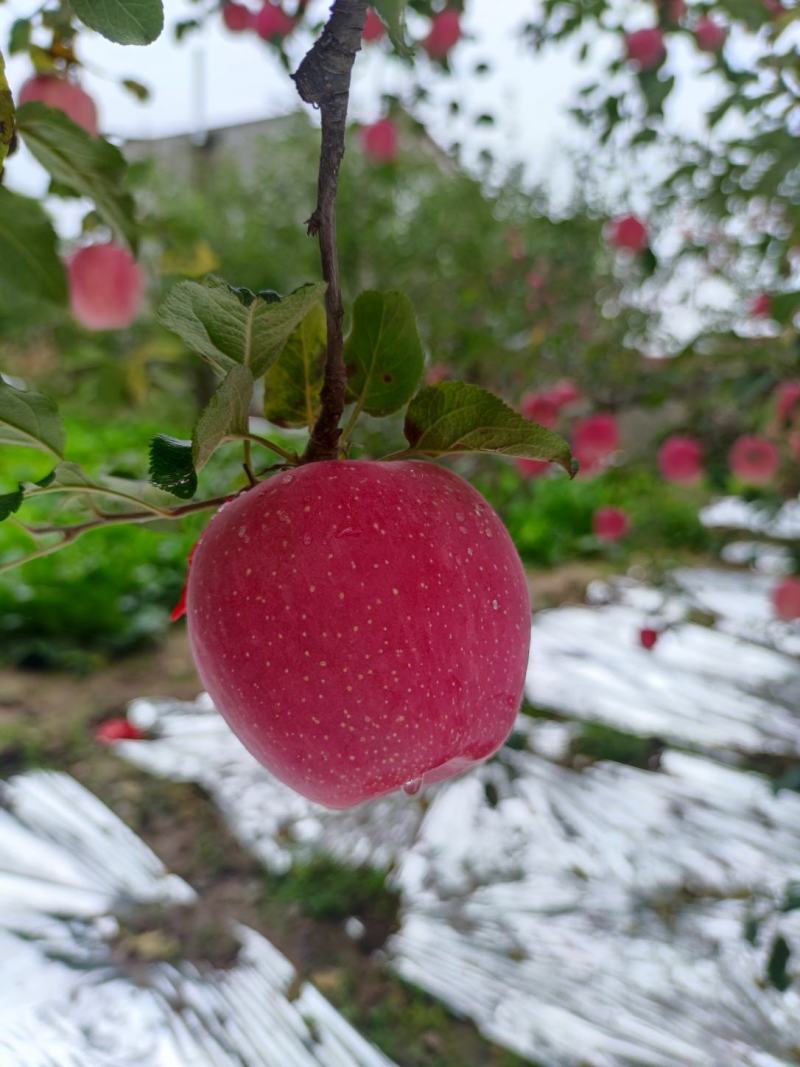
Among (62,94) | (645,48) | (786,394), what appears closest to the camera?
(62,94)

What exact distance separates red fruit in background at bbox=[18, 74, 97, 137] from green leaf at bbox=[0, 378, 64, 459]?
409 millimetres

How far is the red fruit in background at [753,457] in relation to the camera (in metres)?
1.50

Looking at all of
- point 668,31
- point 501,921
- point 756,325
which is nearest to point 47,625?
point 501,921

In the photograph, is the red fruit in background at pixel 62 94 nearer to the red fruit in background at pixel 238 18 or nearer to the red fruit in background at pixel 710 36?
the red fruit in background at pixel 238 18

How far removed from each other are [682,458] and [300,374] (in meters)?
1.42

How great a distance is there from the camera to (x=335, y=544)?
10.8 inches

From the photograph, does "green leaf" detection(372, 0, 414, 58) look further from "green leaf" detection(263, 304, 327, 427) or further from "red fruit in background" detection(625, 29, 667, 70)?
"red fruit in background" detection(625, 29, 667, 70)

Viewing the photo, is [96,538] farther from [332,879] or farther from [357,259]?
[332,879]

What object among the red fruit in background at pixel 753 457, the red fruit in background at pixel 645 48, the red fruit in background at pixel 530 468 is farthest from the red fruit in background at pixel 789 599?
the red fruit in background at pixel 645 48

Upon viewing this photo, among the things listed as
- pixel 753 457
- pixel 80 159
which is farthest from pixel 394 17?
pixel 753 457

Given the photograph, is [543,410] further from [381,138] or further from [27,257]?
[27,257]

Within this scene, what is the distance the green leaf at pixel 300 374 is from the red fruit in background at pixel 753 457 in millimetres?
1337

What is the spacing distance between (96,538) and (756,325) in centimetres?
222

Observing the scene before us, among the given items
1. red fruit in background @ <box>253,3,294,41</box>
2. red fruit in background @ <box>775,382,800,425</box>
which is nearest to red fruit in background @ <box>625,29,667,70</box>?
red fruit in background @ <box>253,3,294,41</box>
